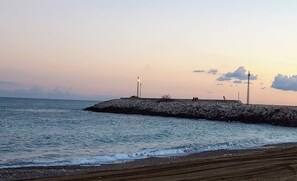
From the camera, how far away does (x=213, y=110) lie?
68625mm

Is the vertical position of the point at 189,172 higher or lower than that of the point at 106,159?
higher

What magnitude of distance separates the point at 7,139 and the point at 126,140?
675 cm

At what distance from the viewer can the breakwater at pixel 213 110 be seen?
5959 cm

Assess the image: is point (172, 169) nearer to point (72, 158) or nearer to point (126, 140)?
point (72, 158)

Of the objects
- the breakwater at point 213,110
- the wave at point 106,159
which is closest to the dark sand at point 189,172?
the wave at point 106,159

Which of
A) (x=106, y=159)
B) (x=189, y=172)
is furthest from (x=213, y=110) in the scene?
(x=189, y=172)

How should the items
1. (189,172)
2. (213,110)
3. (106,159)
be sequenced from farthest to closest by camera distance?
(213,110)
(106,159)
(189,172)

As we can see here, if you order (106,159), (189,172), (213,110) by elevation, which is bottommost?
(106,159)

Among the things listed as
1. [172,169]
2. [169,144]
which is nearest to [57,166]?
[172,169]

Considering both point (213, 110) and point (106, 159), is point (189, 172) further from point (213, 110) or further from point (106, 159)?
point (213, 110)

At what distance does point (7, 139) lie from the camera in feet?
89.5

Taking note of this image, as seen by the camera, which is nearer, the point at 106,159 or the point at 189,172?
the point at 189,172

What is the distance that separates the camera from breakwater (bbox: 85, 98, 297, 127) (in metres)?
59.6

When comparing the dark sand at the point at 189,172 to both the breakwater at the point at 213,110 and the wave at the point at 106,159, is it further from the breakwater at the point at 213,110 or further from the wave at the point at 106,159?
the breakwater at the point at 213,110
